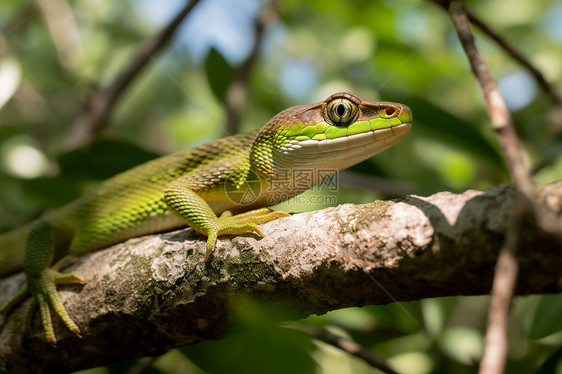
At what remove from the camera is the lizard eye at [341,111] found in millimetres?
3568

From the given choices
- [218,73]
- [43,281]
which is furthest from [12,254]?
[218,73]

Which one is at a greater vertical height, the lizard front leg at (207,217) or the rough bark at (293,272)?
the lizard front leg at (207,217)

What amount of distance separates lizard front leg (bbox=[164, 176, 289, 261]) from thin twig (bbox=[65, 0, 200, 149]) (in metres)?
2.97

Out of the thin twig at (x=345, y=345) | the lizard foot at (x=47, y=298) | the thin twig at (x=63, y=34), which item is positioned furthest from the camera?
the thin twig at (x=63, y=34)

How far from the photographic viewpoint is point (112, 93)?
6.13 metres

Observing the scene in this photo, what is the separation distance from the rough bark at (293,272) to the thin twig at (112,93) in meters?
3.04

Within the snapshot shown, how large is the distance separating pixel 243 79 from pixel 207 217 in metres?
3.07

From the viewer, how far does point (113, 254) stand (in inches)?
136

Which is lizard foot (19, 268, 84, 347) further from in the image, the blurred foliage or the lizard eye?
the lizard eye

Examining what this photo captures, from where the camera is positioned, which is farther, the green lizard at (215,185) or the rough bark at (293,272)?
the green lizard at (215,185)

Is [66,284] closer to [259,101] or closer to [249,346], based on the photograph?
[249,346]

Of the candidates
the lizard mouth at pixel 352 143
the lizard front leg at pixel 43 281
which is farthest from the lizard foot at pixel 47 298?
the lizard mouth at pixel 352 143

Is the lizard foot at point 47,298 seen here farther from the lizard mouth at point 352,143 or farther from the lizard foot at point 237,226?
the lizard mouth at point 352,143

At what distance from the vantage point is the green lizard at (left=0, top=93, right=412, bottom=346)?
3428 millimetres
